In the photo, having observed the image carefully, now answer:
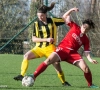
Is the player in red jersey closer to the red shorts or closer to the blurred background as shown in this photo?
the red shorts

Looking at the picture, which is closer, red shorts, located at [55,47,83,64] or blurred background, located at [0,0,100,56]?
red shorts, located at [55,47,83,64]

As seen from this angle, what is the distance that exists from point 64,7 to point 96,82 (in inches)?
469

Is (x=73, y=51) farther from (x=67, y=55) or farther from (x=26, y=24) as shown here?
(x=26, y=24)

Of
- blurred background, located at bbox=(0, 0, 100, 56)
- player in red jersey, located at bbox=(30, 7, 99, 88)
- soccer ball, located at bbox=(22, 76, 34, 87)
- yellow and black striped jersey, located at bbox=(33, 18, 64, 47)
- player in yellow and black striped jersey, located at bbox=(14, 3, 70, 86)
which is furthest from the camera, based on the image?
blurred background, located at bbox=(0, 0, 100, 56)

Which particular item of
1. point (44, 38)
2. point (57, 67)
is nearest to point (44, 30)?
point (44, 38)

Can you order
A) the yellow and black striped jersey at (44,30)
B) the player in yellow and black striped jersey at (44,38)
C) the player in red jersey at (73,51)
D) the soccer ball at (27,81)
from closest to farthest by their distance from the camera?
the soccer ball at (27,81) < the player in red jersey at (73,51) < the player in yellow and black striped jersey at (44,38) < the yellow and black striped jersey at (44,30)

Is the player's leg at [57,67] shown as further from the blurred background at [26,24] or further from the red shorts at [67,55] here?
the blurred background at [26,24]

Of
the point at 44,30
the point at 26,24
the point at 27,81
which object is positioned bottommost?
the point at 26,24

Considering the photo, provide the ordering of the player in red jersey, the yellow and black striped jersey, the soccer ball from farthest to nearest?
the yellow and black striped jersey → the player in red jersey → the soccer ball

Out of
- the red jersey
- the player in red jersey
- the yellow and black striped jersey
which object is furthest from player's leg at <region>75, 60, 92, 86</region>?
the yellow and black striped jersey

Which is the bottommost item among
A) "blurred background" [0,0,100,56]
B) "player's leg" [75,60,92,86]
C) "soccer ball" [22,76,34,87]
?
"blurred background" [0,0,100,56]

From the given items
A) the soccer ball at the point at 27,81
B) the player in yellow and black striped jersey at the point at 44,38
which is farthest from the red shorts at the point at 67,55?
the soccer ball at the point at 27,81

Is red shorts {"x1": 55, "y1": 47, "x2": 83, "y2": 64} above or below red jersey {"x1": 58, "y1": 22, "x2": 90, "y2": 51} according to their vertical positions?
below

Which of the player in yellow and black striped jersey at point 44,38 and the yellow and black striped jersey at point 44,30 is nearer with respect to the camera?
the player in yellow and black striped jersey at point 44,38
